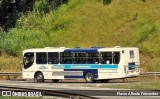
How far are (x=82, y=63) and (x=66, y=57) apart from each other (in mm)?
1699

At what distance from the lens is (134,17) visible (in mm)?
52969

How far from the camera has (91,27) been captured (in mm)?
54094

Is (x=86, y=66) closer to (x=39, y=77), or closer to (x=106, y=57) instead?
(x=106, y=57)

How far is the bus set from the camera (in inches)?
1470

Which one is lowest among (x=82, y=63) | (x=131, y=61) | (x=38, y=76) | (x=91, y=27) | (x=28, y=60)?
(x=38, y=76)

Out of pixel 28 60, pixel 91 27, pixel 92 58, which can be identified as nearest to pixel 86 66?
pixel 92 58

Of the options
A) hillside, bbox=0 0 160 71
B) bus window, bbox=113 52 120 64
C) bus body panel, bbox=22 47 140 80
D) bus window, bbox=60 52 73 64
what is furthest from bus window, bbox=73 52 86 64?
hillside, bbox=0 0 160 71

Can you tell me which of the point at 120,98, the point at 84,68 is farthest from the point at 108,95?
the point at 84,68

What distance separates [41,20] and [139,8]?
12.4 m

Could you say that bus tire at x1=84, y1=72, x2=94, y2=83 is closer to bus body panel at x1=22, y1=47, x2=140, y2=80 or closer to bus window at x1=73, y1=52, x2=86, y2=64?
bus body panel at x1=22, y1=47, x2=140, y2=80

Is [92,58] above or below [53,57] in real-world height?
below

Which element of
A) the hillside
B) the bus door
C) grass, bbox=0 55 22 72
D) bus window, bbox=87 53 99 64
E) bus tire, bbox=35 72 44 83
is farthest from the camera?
grass, bbox=0 55 22 72

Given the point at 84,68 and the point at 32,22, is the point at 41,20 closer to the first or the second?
the point at 32,22

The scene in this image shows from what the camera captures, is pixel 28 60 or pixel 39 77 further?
pixel 28 60
